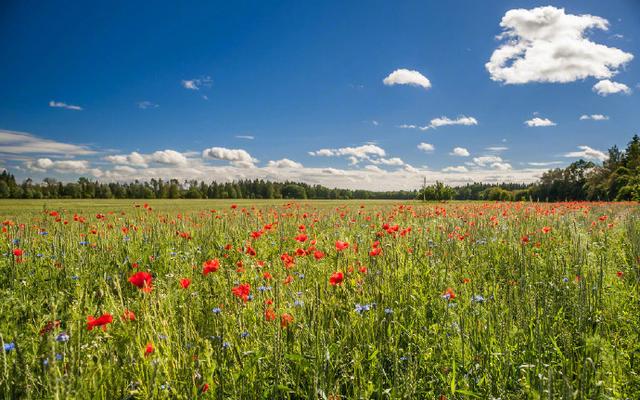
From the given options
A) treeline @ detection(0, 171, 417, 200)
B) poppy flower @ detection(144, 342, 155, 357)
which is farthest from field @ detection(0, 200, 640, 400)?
treeline @ detection(0, 171, 417, 200)

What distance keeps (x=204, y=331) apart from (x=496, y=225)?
7.12m

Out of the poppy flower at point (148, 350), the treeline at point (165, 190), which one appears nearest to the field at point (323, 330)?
the poppy flower at point (148, 350)

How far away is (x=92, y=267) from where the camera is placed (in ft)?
15.1

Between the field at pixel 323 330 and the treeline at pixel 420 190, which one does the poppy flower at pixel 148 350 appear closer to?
the field at pixel 323 330

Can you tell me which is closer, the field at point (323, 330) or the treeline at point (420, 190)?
the field at point (323, 330)

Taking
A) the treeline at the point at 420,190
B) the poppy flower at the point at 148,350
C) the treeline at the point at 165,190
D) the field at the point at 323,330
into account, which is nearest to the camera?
the field at the point at 323,330

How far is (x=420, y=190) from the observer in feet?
42.4

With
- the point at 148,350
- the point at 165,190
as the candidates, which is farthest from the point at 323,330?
the point at 165,190

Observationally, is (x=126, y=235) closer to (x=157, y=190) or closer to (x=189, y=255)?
(x=189, y=255)

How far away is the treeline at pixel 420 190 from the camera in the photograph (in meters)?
40.9

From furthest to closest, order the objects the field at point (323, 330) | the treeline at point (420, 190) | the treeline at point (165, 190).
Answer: the treeline at point (165, 190), the treeline at point (420, 190), the field at point (323, 330)

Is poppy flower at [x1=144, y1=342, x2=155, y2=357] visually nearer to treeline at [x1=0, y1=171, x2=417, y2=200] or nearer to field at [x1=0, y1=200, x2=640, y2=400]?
field at [x1=0, y1=200, x2=640, y2=400]

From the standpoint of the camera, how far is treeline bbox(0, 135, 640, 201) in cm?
4093

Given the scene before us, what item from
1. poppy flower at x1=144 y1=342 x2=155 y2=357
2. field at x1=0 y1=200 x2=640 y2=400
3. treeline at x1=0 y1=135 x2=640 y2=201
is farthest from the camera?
treeline at x1=0 y1=135 x2=640 y2=201
